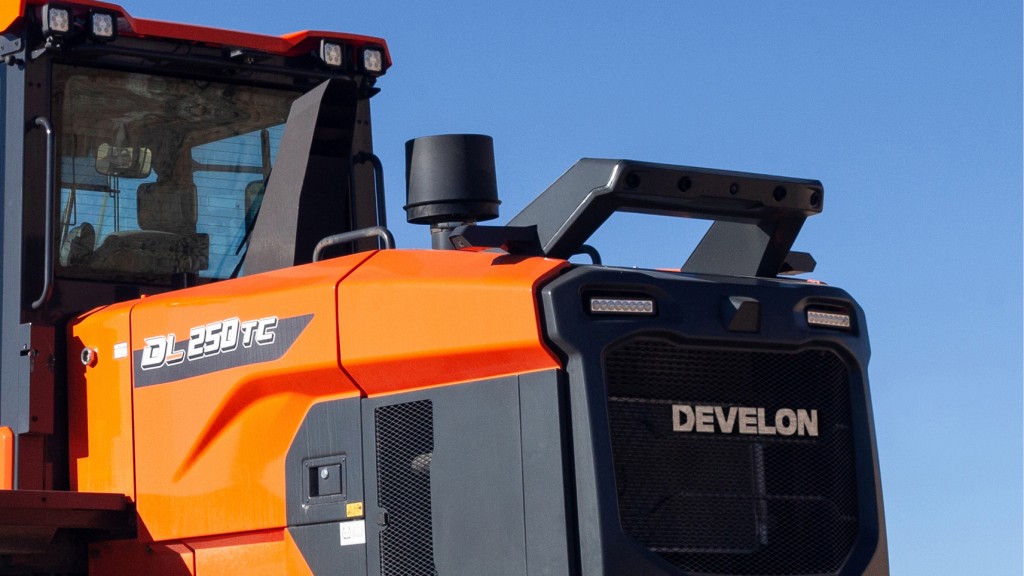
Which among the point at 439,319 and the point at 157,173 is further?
the point at 157,173

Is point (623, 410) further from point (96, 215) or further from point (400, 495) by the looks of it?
point (96, 215)

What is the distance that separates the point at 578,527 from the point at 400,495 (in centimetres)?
65

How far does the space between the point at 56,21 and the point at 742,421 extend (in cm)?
304

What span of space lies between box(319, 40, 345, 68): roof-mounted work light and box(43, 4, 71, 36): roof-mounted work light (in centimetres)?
113

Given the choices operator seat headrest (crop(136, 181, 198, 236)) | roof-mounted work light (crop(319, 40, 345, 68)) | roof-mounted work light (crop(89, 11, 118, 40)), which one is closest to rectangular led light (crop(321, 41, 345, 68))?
roof-mounted work light (crop(319, 40, 345, 68))

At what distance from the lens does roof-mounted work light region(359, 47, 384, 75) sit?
24.8 ft

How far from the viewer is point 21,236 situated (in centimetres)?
→ 652

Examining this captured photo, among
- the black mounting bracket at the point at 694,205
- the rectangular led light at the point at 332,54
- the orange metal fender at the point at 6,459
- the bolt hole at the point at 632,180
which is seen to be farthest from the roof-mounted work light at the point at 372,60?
the bolt hole at the point at 632,180

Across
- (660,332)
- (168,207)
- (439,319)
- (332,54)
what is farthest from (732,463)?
(332,54)

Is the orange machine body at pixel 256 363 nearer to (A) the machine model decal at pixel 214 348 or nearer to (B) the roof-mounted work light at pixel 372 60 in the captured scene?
(A) the machine model decal at pixel 214 348

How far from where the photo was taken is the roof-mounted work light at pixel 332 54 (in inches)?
293

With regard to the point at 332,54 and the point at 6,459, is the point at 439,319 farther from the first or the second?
the point at 332,54

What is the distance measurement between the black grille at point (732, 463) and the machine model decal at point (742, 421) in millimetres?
11

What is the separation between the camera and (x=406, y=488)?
5.42 m
